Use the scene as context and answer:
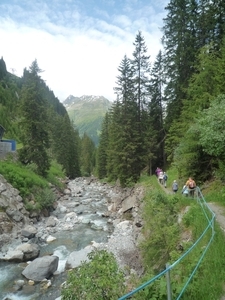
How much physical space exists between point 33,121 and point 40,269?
22960 mm

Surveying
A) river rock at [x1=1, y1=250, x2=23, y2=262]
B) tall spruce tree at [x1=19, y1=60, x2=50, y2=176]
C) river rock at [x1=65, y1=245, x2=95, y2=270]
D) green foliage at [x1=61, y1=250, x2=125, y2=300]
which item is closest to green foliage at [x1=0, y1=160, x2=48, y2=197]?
tall spruce tree at [x1=19, y1=60, x2=50, y2=176]

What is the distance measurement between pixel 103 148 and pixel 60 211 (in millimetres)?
34980

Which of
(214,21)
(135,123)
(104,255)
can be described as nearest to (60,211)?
(135,123)

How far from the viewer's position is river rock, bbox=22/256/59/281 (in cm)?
1274

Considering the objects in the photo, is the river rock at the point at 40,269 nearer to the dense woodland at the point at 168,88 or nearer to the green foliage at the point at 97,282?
the green foliage at the point at 97,282

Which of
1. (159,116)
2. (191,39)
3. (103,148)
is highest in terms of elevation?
(191,39)

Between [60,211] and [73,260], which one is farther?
[60,211]

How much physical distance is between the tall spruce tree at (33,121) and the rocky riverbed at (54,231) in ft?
25.1

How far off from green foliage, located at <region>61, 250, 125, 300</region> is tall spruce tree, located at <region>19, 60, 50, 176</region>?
89.8ft

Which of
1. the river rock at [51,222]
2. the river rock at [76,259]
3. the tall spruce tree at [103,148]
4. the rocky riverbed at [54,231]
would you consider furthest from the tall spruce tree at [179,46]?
the tall spruce tree at [103,148]

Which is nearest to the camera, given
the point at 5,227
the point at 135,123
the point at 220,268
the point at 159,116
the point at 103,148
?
the point at 220,268

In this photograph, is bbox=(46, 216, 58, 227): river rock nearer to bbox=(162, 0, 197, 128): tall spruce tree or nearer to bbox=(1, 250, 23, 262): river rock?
bbox=(1, 250, 23, 262): river rock

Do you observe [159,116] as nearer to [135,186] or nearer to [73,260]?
[135,186]

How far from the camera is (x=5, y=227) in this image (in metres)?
18.5
